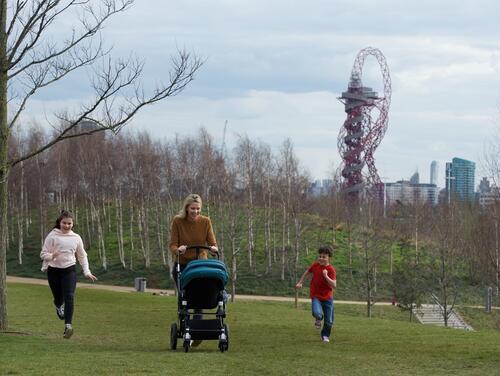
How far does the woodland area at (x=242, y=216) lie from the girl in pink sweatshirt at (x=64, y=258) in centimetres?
2917

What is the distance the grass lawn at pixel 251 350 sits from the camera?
9.09 meters

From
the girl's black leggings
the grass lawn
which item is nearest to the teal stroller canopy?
the grass lawn

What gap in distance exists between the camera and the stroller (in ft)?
34.4

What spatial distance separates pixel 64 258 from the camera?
1202cm

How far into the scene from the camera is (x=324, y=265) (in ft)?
43.2

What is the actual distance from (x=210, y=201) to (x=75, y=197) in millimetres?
14535

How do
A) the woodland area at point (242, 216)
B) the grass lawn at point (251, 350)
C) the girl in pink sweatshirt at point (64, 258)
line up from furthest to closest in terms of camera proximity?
the woodland area at point (242, 216), the girl in pink sweatshirt at point (64, 258), the grass lawn at point (251, 350)

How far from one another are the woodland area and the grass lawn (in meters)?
24.8

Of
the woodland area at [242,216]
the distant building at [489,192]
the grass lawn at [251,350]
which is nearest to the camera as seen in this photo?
the grass lawn at [251,350]

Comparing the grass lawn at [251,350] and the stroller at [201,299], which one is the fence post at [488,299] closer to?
the grass lawn at [251,350]

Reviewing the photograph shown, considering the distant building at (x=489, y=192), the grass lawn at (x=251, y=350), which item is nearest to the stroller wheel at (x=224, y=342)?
the grass lawn at (x=251, y=350)

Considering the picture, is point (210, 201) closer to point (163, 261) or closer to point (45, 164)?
point (163, 261)

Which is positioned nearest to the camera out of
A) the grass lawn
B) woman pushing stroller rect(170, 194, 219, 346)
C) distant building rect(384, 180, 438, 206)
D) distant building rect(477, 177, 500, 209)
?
the grass lawn

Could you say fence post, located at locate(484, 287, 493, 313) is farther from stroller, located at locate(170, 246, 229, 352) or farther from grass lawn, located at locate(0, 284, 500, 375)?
stroller, located at locate(170, 246, 229, 352)
